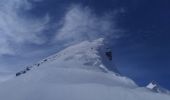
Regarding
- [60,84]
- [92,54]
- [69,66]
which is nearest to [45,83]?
[60,84]

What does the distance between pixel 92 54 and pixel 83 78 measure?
26875mm

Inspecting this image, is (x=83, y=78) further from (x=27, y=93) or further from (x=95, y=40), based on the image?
(x=95, y=40)

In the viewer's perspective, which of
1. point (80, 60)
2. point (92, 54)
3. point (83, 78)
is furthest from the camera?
point (92, 54)

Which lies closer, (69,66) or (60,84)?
(60,84)

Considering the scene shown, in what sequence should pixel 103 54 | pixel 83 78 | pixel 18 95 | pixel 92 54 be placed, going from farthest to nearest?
pixel 103 54 → pixel 92 54 → pixel 83 78 → pixel 18 95

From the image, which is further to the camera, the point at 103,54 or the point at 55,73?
the point at 103,54

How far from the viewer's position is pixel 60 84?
49156mm

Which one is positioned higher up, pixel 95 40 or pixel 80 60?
pixel 95 40

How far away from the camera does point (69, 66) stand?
70.1m

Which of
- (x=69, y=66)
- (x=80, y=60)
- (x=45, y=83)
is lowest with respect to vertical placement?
(x=45, y=83)

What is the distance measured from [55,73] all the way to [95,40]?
37949mm

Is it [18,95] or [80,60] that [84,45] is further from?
[18,95]

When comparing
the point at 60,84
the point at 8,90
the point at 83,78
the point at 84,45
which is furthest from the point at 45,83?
the point at 84,45

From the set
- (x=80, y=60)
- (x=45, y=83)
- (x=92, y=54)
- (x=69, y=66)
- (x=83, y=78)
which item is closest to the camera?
(x=45, y=83)
